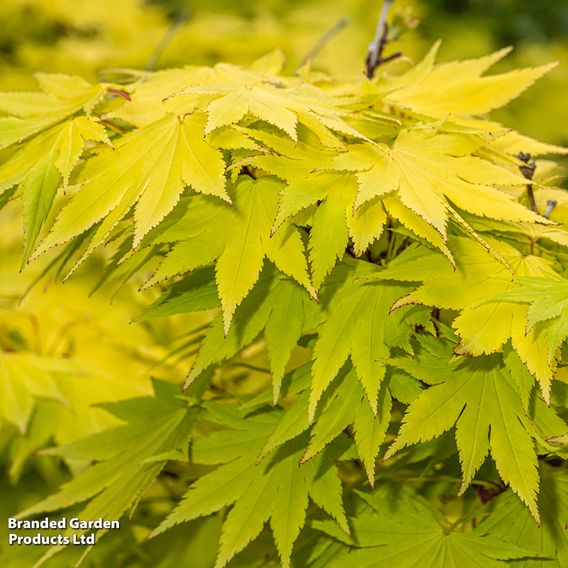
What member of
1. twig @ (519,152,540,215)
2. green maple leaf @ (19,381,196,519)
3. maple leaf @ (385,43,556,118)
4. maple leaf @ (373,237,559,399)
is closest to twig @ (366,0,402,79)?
maple leaf @ (385,43,556,118)

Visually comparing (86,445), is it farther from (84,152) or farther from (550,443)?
(550,443)

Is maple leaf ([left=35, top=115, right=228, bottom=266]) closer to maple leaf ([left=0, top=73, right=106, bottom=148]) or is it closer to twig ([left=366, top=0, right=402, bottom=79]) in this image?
maple leaf ([left=0, top=73, right=106, bottom=148])

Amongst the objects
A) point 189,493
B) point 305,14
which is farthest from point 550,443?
point 305,14

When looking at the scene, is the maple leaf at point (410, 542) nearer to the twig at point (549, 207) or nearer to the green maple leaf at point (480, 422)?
the green maple leaf at point (480, 422)

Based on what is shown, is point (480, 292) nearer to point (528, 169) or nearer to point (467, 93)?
point (528, 169)

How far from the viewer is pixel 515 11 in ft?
12.6

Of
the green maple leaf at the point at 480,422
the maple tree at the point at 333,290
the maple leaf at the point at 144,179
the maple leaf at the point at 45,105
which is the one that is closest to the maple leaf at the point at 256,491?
the maple tree at the point at 333,290

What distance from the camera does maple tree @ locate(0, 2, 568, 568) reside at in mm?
652

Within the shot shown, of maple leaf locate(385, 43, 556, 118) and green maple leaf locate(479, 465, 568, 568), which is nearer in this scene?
green maple leaf locate(479, 465, 568, 568)

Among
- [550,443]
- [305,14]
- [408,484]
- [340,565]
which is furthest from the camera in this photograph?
[305,14]

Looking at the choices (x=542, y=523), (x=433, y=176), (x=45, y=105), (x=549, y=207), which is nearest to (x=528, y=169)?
(x=549, y=207)

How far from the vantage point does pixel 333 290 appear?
0.72 m

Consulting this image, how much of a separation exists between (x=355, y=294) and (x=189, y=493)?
0.91 ft

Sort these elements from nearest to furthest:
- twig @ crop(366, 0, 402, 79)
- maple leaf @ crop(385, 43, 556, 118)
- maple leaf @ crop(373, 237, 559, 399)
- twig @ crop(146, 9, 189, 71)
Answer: maple leaf @ crop(373, 237, 559, 399)
maple leaf @ crop(385, 43, 556, 118)
twig @ crop(366, 0, 402, 79)
twig @ crop(146, 9, 189, 71)
